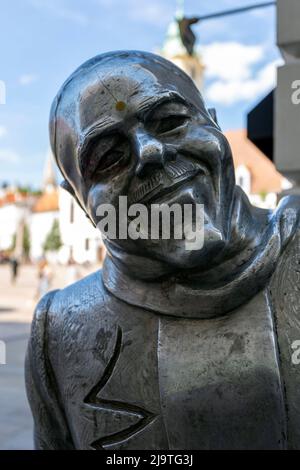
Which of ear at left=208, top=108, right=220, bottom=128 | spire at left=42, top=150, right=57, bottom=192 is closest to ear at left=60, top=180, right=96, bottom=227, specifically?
ear at left=208, top=108, right=220, bottom=128

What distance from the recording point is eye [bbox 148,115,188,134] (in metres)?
0.78

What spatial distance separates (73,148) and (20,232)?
5750 centimetres

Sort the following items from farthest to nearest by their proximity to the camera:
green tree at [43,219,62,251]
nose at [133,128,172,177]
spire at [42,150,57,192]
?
spire at [42,150,57,192] < green tree at [43,219,62,251] < nose at [133,128,172,177]

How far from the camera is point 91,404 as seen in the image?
34.6 inches

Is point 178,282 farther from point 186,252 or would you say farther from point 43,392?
point 43,392

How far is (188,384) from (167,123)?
Answer: 1.36 feet

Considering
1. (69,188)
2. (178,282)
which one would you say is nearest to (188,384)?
(178,282)

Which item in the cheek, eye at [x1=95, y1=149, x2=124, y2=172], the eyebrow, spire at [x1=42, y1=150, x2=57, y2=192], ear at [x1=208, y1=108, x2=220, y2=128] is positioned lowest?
the cheek

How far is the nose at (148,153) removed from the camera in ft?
2.36

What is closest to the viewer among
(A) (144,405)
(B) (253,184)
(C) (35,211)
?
(A) (144,405)

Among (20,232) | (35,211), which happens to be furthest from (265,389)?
(35,211)

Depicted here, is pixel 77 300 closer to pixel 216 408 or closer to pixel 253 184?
pixel 216 408

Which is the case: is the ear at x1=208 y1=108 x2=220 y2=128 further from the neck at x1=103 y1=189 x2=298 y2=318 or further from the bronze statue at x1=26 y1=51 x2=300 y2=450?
the neck at x1=103 y1=189 x2=298 y2=318

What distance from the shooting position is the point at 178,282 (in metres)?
0.79
